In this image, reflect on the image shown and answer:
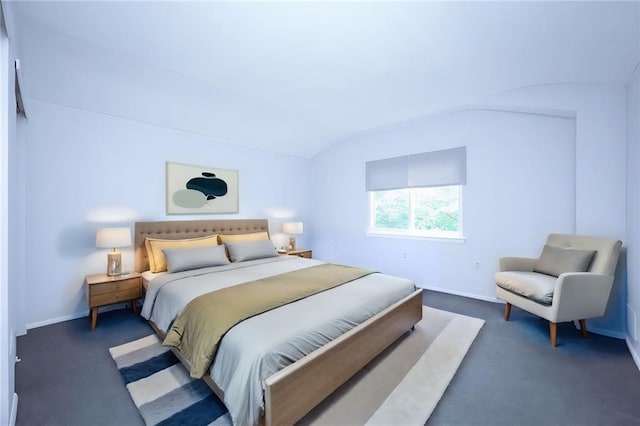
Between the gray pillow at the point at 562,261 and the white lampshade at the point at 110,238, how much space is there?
4.67m

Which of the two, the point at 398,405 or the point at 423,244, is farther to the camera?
the point at 423,244

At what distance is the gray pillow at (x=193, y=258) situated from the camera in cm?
310

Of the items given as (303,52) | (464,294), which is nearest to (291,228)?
(464,294)

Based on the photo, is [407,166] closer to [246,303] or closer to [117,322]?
[246,303]

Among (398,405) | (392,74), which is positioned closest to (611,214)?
(392,74)

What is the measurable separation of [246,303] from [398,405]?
1.26 meters

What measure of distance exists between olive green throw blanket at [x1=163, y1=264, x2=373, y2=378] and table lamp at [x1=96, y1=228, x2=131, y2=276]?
1436mm

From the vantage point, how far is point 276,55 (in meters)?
2.43

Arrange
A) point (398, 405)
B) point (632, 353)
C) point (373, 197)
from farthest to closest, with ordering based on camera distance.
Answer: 1. point (373, 197)
2. point (632, 353)
3. point (398, 405)

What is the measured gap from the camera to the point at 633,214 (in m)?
2.49

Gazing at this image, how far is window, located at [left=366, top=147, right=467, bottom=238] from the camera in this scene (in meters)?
4.00

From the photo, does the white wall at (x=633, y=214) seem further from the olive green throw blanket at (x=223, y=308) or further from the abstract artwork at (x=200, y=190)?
the abstract artwork at (x=200, y=190)

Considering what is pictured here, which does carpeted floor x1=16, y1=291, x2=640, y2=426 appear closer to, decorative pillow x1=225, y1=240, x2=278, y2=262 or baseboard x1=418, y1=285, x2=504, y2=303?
baseboard x1=418, y1=285, x2=504, y2=303

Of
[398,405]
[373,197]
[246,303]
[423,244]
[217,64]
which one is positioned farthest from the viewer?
[373,197]
